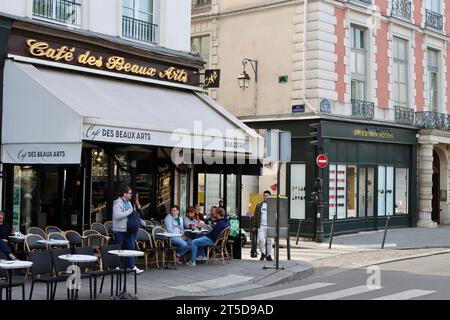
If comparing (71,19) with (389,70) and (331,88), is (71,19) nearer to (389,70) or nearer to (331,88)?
(331,88)

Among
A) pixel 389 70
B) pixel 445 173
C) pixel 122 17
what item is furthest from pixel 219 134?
pixel 445 173

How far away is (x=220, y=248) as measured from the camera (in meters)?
14.4

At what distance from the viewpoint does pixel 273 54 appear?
2298 cm

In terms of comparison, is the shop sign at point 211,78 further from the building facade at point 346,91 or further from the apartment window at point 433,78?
the apartment window at point 433,78

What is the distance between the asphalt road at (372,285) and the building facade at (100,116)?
11.4 ft

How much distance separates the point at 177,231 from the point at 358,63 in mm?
12497

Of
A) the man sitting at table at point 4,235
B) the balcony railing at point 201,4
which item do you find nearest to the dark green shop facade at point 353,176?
the balcony railing at point 201,4

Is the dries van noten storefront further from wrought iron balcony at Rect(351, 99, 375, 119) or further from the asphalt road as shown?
wrought iron balcony at Rect(351, 99, 375, 119)

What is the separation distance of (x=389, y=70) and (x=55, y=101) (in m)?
16.3

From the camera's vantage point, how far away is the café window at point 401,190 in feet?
83.6

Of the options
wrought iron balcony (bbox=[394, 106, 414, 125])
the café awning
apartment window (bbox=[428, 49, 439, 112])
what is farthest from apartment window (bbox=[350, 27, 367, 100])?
the café awning

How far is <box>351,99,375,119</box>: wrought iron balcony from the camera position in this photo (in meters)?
23.0
